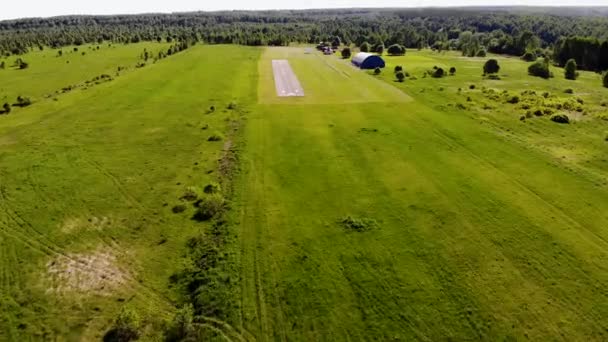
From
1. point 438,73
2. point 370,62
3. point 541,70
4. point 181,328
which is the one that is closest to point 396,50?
point 370,62

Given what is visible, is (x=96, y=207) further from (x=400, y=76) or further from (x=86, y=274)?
(x=400, y=76)

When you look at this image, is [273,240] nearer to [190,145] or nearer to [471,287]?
[471,287]

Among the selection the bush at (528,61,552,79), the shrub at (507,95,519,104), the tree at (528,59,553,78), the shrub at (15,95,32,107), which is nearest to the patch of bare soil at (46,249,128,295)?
the shrub at (15,95,32,107)

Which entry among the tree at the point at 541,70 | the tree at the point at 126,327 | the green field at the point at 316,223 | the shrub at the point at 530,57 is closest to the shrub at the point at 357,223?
the green field at the point at 316,223

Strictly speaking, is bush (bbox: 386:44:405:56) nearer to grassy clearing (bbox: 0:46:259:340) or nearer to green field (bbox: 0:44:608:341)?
green field (bbox: 0:44:608:341)

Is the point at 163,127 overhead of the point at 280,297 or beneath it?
overhead

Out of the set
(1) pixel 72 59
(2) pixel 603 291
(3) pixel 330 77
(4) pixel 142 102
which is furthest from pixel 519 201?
(1) pixel 72 59

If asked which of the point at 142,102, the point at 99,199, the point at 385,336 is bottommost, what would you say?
the point at 385,336
